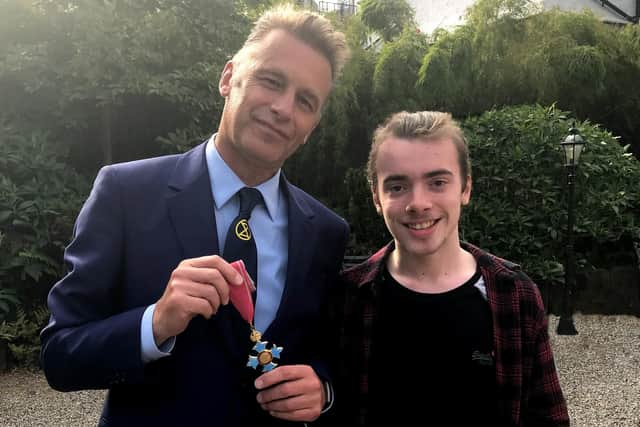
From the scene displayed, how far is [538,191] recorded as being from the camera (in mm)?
6730

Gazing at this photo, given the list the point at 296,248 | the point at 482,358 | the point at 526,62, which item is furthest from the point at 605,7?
the point at 296,248

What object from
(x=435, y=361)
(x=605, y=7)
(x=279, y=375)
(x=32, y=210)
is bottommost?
(x=32, y=210)

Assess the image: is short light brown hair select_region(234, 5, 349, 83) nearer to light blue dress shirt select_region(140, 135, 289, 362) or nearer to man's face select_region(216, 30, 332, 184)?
man's face select_region(216, 30, 332, 184)

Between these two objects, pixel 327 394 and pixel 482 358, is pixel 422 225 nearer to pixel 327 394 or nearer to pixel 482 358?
pixel 482 358

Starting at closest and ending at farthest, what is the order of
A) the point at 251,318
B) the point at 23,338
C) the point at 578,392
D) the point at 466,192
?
the point at 251,318 < the point at 466,192 < the point at 578,392 < the point at 23,338

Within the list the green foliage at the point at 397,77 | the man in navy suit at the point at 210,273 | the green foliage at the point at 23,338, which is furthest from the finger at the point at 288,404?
the green foliage at the point at 397,77

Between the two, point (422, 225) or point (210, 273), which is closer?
point (210, 273)

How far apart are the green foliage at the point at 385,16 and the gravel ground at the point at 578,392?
6696mm

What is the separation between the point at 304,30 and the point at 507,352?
1.08 metres

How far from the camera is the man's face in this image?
1338 millimetres

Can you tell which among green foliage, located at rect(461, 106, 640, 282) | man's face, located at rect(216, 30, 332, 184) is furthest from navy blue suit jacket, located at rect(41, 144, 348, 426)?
green foliage, located at rect(461, 106, 640, 282)

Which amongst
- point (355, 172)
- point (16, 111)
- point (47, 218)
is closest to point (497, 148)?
point (355, 172)

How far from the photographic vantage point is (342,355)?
5.48ft

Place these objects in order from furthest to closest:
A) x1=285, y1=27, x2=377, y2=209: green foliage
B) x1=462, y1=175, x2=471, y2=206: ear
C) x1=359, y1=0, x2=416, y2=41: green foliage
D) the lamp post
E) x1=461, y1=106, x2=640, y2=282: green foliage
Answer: x1=359, y1=0, x2=416, y2=41: green foliage
x1=285, y1=27, x2=377, y2=209: green foliage
x1=461, y1=106, x2=640, y2=282: green foliage
the lamp post
x1=462, y1=175, x2=471, y2=206: ear
